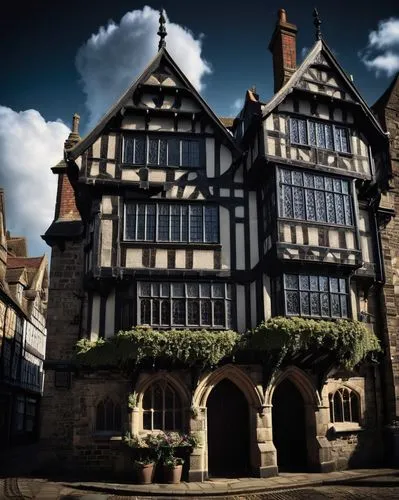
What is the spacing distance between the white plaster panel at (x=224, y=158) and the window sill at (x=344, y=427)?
9.85 meters

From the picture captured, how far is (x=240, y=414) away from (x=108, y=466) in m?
4.86

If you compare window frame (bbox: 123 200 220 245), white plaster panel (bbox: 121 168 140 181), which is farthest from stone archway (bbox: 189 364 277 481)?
white plaster panel (bbox: 121 168 140 181)

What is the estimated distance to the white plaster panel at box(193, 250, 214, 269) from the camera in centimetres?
1653

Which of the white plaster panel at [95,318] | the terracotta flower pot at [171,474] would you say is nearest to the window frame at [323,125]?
the white plaster panel at [95,318]

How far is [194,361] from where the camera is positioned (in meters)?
15.1

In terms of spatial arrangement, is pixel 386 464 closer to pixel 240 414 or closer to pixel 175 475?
pixel 240 414

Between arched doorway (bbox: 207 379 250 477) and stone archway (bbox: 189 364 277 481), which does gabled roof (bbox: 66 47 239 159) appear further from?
arched doorway (bbox: 207 379 250 477)

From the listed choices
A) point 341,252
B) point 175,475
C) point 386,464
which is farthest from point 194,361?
point 386,464

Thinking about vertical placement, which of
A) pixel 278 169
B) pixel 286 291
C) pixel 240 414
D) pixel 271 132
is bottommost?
pixel 240 414

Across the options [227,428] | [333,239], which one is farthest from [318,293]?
[227,428]

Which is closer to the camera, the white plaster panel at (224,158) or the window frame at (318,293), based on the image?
the window frame at (318,293)

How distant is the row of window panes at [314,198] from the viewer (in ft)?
54.0

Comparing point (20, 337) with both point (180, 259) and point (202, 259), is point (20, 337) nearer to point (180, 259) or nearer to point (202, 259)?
point (180, 259)

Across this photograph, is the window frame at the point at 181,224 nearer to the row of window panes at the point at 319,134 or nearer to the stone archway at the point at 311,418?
the row of window panes at the point at 319,134
